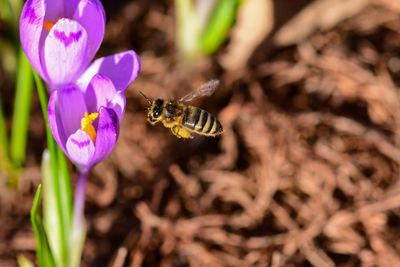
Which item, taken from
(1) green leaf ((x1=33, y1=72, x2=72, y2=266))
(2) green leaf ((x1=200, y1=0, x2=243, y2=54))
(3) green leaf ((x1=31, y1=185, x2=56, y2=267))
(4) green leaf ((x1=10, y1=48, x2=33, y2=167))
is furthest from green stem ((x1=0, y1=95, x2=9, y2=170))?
(2) green leaf ((x1=200, y1=0, x2=243, y2=54))

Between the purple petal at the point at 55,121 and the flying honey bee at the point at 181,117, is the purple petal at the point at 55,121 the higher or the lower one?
the higher one

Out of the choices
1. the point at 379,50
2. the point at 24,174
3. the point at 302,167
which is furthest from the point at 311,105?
the point at 24,174

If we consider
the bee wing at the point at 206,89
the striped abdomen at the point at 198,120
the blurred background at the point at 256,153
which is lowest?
the blurred background at the point at 256,153

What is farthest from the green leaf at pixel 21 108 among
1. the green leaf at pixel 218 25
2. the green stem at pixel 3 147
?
A: the green leaf at pixel 218 25

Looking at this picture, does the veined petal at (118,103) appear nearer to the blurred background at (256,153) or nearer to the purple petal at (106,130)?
the purple petal at (106,130)

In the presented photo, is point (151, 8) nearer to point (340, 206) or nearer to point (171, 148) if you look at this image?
point (171, 148)

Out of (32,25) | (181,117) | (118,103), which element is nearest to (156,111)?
(181,117)

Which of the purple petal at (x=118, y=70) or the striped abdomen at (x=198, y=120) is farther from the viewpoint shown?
the striped abdomen at (x=198, y=120)
